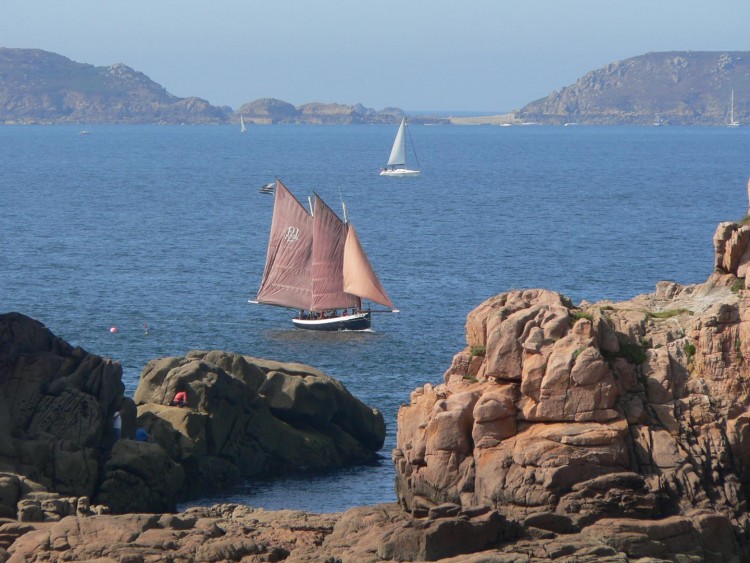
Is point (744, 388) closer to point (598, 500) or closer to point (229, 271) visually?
point (598, 500)

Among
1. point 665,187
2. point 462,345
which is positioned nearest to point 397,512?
point 462,345

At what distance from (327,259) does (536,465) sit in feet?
192

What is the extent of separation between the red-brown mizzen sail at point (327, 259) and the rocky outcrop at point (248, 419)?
3596 centimetres

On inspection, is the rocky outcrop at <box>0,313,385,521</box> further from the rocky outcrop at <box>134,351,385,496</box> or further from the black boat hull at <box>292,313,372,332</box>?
the black boat hull at <box>292,313,372,332</box>

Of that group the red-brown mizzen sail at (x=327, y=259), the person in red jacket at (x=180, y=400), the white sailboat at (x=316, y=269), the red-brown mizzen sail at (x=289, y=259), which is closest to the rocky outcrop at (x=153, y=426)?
the person in red jacket at (x=180, y=400)

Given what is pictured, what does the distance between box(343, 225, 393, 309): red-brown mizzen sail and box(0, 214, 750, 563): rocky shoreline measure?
44.9 meters

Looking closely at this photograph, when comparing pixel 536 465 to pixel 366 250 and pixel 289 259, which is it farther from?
pixel 366 250

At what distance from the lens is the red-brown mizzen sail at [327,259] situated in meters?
92.4

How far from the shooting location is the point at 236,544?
3134 centimetres

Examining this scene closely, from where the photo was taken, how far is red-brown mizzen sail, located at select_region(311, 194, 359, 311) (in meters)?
92.4

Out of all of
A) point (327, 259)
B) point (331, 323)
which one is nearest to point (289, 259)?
point (327, 259)

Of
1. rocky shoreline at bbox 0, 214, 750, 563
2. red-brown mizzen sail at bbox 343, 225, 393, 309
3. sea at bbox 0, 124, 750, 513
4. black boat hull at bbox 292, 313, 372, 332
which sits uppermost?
rocky shoreline at bbox 0, 214, 750, 563

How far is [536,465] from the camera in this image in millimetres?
34969

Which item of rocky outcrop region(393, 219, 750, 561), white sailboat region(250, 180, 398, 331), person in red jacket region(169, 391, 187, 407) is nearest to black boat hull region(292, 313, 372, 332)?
white sailboat region(250, 180, 398, 331)
